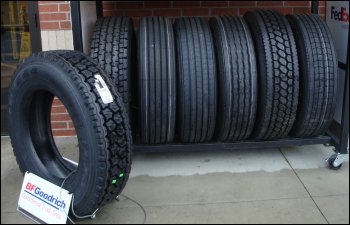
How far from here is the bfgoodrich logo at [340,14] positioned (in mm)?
4176

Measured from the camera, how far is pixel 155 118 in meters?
3.87

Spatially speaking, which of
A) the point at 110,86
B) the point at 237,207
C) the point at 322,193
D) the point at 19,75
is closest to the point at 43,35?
the point at 19,75

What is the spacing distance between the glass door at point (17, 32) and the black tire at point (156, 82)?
147 centimetres

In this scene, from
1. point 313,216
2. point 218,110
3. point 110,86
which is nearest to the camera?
point 110,86

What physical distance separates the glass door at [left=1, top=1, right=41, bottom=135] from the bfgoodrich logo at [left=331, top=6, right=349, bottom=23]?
9.57 feet

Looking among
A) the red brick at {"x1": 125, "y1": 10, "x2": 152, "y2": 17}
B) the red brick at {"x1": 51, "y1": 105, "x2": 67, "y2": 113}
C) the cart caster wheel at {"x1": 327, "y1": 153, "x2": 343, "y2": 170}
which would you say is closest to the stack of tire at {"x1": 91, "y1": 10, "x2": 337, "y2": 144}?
the cart caster wheel at {"x1": 327, "y1": 153, "x2": 343, "y2": 170}

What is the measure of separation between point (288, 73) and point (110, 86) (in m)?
1.57

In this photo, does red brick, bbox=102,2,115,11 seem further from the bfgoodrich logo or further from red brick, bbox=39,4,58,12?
the bfgoodrich logo

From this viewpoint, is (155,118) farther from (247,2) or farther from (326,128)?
(247,2)

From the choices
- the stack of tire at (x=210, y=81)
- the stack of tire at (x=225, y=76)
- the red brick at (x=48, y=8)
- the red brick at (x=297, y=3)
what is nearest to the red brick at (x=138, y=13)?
the red brick at (x=48, y=8)

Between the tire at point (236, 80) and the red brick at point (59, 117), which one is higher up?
the tire at point (236, 80)

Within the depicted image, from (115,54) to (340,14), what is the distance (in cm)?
210

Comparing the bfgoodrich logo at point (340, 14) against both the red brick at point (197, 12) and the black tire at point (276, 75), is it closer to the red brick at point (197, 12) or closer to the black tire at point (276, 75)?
the black tire at point (276, 75)

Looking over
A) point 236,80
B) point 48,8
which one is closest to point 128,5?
point 48,8
